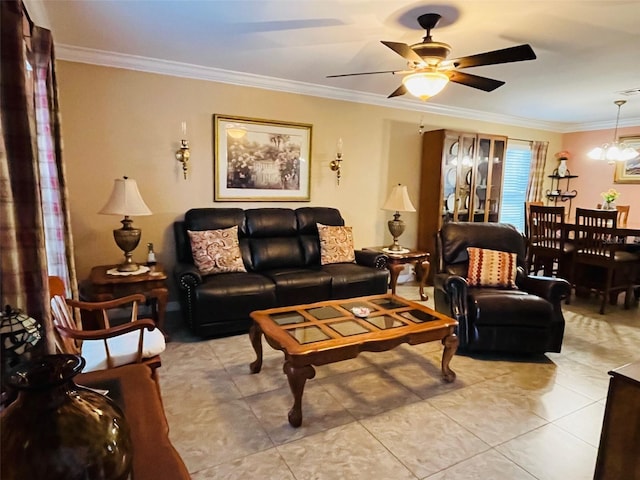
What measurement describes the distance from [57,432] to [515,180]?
721 cm

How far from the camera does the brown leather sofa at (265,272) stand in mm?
3346

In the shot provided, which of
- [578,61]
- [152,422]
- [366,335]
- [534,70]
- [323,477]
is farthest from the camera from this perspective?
[534,70]

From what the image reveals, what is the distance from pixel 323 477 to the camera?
1.84 m

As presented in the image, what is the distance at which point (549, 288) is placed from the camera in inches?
127

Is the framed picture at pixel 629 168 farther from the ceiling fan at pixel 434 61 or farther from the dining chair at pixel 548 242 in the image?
the ceiling fan at pixel 434 61

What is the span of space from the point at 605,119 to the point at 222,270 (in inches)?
257

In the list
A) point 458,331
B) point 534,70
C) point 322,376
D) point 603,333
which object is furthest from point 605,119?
point 322,376

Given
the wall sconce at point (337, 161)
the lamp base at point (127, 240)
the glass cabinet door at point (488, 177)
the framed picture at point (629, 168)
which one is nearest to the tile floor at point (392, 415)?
the lamp base at point (127, 240)

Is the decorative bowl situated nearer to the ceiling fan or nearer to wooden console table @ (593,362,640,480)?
wooden console table @ (593,362,640,480)

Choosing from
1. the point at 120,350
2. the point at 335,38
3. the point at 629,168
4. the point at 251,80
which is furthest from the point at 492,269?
the point at 629,168

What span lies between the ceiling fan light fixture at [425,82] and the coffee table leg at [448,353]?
A: 5.71 ft

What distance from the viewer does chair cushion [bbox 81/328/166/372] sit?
2.01 meters

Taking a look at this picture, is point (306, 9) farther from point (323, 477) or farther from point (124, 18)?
point (323, 477)

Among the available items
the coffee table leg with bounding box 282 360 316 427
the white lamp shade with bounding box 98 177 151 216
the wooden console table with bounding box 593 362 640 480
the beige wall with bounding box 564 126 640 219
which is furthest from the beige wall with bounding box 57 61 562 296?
the beige wall with bounding box 564 126 640 219
